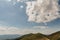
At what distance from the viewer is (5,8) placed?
1393mm

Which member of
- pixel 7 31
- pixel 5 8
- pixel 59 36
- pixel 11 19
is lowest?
pixel 59 36

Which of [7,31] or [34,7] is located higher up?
[34,7]

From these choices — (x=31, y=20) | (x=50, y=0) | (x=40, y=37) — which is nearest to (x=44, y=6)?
(x=50, y=0)

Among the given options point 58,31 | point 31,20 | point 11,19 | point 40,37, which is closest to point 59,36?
point 58,31

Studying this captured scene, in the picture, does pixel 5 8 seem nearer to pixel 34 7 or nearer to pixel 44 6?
pixel 34 7

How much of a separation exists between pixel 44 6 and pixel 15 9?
29 centimetres

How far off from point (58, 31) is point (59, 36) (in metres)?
0.06

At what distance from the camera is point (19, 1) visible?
1.41 m

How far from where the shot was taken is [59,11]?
57.0 inches

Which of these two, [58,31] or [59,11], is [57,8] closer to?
[59,11]

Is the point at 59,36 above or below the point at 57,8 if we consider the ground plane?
below

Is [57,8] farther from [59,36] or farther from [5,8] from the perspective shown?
[5,8]

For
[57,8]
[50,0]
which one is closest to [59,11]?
[57,8]

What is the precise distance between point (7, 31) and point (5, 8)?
0.22 meters
